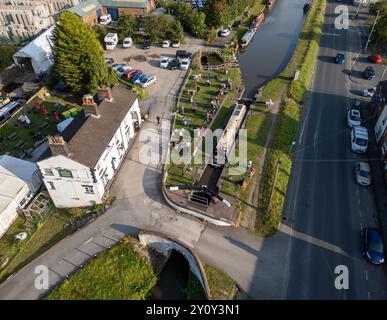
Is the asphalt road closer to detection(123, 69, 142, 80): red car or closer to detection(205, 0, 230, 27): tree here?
detection(123, 69, 142, 80): red car

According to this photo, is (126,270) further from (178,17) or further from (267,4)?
(267,4)

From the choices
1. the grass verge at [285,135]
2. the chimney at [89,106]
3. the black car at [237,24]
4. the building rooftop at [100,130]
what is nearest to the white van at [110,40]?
the building rooftop at [100,130]

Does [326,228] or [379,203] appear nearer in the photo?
[326,228]

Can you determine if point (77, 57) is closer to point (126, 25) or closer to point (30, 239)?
point (126, 25)

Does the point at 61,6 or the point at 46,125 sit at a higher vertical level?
the point at 61,6

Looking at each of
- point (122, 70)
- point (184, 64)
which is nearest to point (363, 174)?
point (184, 64)

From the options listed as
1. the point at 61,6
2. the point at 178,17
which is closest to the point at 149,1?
the point at 178,17

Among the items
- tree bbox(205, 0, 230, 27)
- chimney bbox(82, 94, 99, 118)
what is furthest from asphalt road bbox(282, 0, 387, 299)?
tree bbox(205, 0, 230, 27)

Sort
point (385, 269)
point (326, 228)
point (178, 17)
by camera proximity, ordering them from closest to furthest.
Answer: point (385, 269), point (326, 228), point (178, 17)
